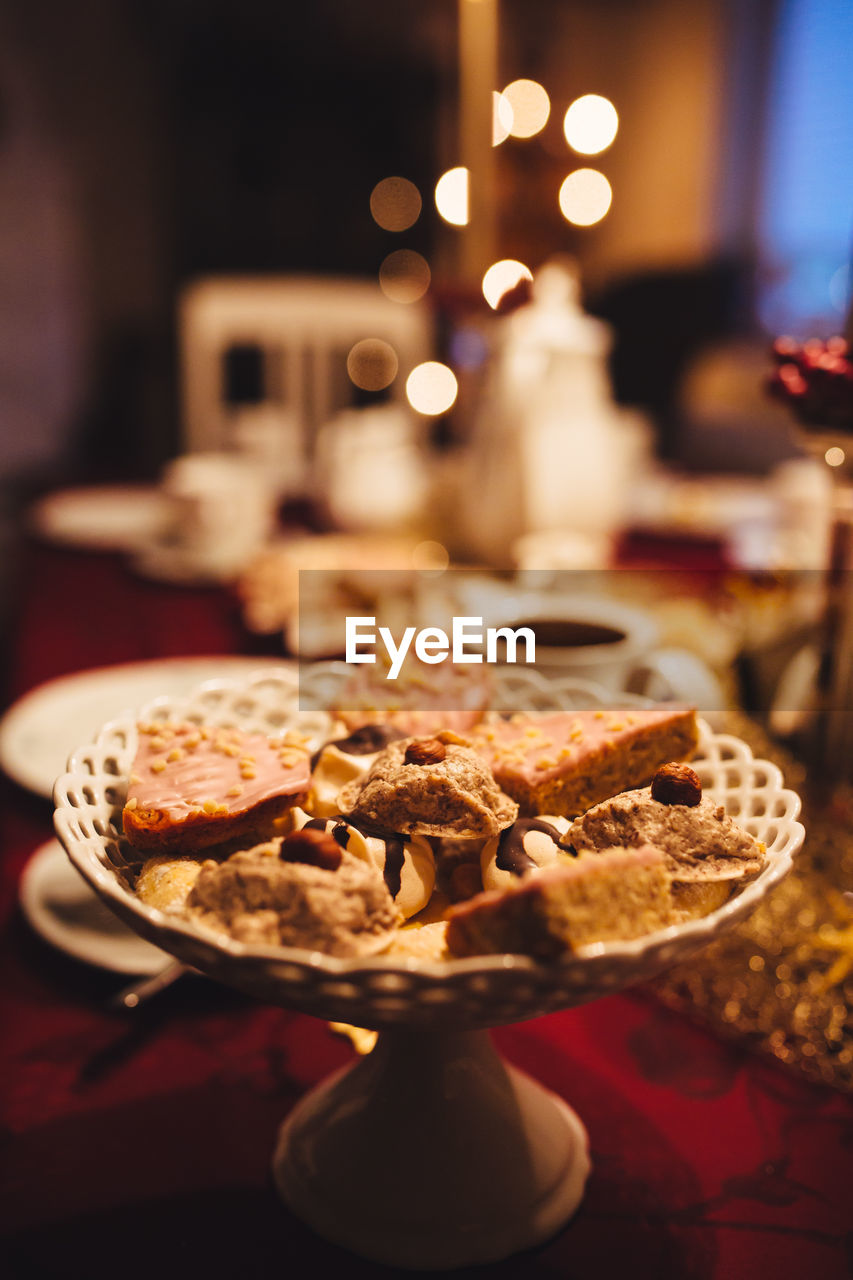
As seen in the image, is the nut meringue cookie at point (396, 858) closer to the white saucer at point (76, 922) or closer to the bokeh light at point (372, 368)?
→ the white saucer at point (76, 922)

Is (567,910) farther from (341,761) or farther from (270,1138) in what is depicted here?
(270,1138)

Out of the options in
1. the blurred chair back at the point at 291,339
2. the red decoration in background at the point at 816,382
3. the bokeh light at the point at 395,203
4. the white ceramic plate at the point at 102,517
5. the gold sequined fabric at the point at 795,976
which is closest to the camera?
the gold sequined fabric at the point at 795,976

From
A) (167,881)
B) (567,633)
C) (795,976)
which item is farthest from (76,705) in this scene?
(795,976)

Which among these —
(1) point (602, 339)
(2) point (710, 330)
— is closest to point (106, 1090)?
(1) point (602, 339)

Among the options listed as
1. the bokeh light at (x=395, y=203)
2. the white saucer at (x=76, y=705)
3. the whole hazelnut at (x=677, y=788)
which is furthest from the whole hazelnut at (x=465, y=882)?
the bokeh light at (x=395, y=203)

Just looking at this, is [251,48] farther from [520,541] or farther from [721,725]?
[721,725]

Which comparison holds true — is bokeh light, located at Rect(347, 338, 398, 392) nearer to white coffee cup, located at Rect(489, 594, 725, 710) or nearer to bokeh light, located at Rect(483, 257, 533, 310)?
bokeh light, located at Rect(483, 257, 533, 310)
